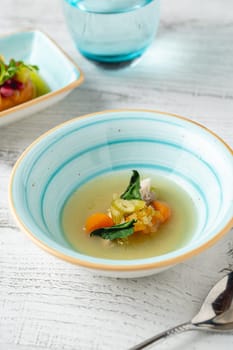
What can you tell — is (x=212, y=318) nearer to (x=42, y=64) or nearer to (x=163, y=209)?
(x=163, y=209)

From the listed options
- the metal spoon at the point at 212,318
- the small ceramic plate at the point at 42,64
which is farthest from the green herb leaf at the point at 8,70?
the metal spoon at the point at 212,318

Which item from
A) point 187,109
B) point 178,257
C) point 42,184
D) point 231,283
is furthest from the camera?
point 187,109

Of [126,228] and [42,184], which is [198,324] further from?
[42,184]

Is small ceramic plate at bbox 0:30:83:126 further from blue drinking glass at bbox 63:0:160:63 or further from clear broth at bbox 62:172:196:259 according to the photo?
clear broth at bbox 62:172:196:259

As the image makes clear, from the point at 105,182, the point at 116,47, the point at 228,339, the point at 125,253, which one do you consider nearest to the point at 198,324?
the point at 228,339

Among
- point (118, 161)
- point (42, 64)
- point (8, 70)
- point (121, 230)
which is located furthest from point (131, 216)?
point (42, 64)

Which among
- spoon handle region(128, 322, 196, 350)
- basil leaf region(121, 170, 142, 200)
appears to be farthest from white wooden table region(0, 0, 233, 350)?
basil leaf region(121, 170, 142, 200)
